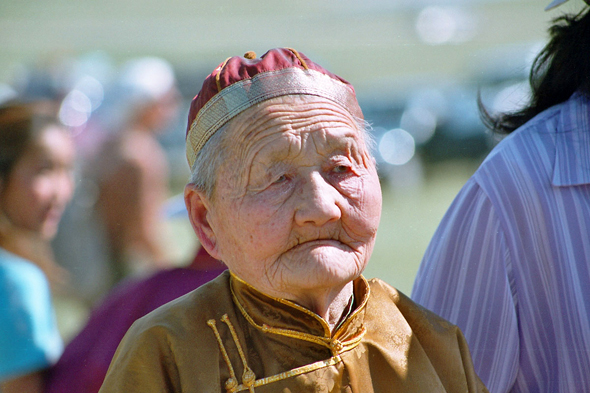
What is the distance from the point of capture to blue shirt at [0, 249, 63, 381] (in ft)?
8.42

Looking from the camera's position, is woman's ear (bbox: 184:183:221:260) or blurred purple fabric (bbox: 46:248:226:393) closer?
woman's ear (bbox: 184:183:221:260)

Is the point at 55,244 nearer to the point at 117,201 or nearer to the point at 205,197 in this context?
the point at 117,201

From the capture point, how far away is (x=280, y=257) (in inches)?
57.5

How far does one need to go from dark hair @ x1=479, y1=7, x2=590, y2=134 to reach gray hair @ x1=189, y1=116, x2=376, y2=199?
2.90 feet

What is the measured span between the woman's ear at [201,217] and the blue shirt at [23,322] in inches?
53.9

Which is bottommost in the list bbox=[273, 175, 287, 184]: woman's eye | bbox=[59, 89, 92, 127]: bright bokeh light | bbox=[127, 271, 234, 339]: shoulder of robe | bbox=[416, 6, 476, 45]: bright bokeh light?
bbox=[127, 271, 234, 339]: shoulder of robe

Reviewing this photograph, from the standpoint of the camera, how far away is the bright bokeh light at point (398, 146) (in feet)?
42.7

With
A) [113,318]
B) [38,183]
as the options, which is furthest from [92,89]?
[113,318]

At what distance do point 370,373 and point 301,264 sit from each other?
378 mm

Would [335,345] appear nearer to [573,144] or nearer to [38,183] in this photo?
[573,144]

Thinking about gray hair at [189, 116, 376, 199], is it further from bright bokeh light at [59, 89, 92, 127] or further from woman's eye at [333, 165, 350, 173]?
bright bokeh light at [59, 89, 92, 127]

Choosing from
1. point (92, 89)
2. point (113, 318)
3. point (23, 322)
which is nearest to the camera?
point (113, 318)

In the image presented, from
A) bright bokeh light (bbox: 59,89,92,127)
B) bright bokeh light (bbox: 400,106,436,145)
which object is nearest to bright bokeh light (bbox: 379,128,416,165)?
bright bokeh light (bbox: 400,106,436,145)

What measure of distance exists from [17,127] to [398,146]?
11.0m
